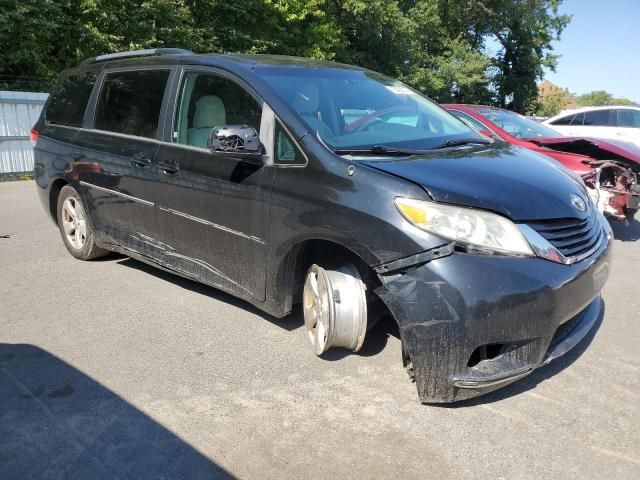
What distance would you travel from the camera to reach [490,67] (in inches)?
1609

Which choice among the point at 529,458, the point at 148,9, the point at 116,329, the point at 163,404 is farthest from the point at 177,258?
the point at 148,9

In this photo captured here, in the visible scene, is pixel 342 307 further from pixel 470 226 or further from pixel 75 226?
pixel 75 226

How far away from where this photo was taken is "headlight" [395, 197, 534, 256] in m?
2.64

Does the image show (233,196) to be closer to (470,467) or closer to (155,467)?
(155,467)

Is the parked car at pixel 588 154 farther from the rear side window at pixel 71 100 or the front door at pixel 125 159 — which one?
the rear side window at pixel 71 100

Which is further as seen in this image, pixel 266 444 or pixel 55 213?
pixel 55 213

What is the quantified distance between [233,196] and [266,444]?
1563mm

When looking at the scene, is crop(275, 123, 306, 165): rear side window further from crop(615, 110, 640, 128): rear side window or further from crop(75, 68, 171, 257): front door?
crop(615, 110, 640, 128): rear side window

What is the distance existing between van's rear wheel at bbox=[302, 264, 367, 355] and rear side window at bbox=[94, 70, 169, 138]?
186cm

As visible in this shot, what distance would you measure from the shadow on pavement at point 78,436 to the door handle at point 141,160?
1.60m

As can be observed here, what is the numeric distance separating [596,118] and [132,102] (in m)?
11.2

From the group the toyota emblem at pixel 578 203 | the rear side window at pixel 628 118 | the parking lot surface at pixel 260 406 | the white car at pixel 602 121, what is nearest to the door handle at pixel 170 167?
the parking lot surface at pixel 260 406

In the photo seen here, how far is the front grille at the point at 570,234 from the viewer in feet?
9.21

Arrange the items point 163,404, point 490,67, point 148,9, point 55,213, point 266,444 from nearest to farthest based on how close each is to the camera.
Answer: point 266,444, point 163,404, point 55,213, point 148,9, point 490,67
